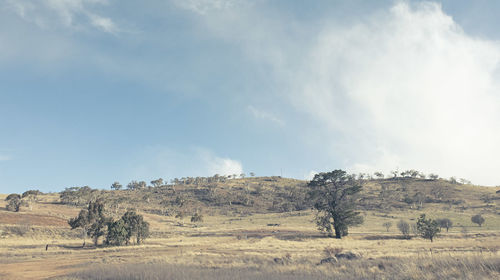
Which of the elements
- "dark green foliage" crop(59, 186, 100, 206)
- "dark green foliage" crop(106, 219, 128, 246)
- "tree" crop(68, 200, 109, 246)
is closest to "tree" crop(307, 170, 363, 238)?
A: "dark green foliage" crop(106, 219, 128, 246)

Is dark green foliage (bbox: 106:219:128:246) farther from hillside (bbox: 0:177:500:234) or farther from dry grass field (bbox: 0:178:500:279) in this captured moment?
hillside (bbox: 0:177:500:234)

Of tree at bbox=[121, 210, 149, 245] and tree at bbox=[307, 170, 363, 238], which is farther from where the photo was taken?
tree at bbox=[307, 170, 363, 238]

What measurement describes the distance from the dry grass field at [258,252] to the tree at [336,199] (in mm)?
3178

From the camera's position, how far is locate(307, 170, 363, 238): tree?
192ft

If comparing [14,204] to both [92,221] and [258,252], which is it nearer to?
[92,221]

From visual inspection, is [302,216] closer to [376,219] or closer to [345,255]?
[376,219]

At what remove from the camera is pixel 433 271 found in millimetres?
12672

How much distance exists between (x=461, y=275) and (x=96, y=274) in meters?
17.4

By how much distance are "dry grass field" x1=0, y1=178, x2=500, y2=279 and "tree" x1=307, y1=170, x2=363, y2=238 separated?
3178 millimetres

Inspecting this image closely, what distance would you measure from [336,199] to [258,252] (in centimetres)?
3177

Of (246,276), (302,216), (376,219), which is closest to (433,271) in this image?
(246,276)

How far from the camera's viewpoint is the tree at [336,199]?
58656mm

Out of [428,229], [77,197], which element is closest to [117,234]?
[428,229]

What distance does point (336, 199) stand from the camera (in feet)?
201
